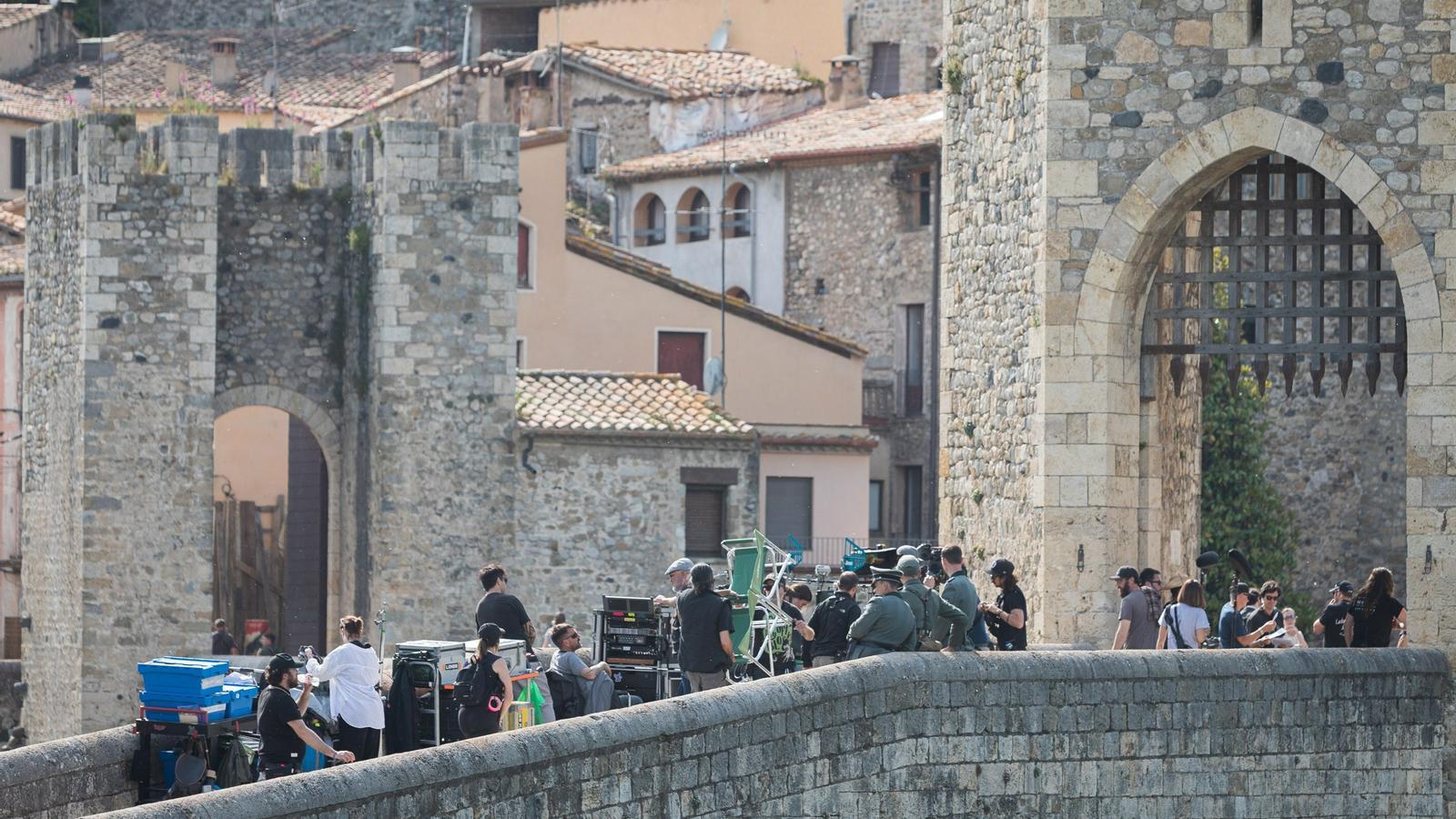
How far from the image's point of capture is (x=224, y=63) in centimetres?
5359

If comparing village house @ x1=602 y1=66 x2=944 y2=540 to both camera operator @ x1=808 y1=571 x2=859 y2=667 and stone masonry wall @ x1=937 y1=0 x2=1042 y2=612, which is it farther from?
camera operator @ x1=808 y1=571 x2=859 y2=667

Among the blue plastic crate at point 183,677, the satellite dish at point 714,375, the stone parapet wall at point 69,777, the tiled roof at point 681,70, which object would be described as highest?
the tiled roof at point 681,70

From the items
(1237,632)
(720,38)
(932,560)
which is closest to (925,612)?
(932,560)

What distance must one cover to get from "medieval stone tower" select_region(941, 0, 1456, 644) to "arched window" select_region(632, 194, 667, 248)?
2434 centimetres

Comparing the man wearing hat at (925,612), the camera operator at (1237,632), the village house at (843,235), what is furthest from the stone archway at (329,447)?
the man wearing hat at (925,612)

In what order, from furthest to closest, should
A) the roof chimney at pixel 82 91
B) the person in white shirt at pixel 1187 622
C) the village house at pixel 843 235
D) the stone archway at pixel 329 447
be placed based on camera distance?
the roof chimney at pixel 82 91
the village house at pixel 843 235
the stone archway at pixel 329 447
the person in white shirt at pixel 1187 622

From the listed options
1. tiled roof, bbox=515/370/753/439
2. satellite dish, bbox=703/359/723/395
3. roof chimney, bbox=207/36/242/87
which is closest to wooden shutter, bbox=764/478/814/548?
satellite dish, bbox=703/359/723/395

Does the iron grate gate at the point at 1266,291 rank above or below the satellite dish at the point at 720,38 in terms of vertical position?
below

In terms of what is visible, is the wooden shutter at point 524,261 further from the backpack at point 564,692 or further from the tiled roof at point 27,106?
the backpack at point 564,692

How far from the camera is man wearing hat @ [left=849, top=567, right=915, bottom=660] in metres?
19.3

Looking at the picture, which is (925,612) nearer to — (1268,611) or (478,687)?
(478,687)

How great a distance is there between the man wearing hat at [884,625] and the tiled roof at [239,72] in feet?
105

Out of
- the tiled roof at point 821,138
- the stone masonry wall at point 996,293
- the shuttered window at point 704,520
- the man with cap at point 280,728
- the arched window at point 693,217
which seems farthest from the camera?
the arched window at point 693,217

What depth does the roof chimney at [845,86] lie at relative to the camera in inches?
1951
